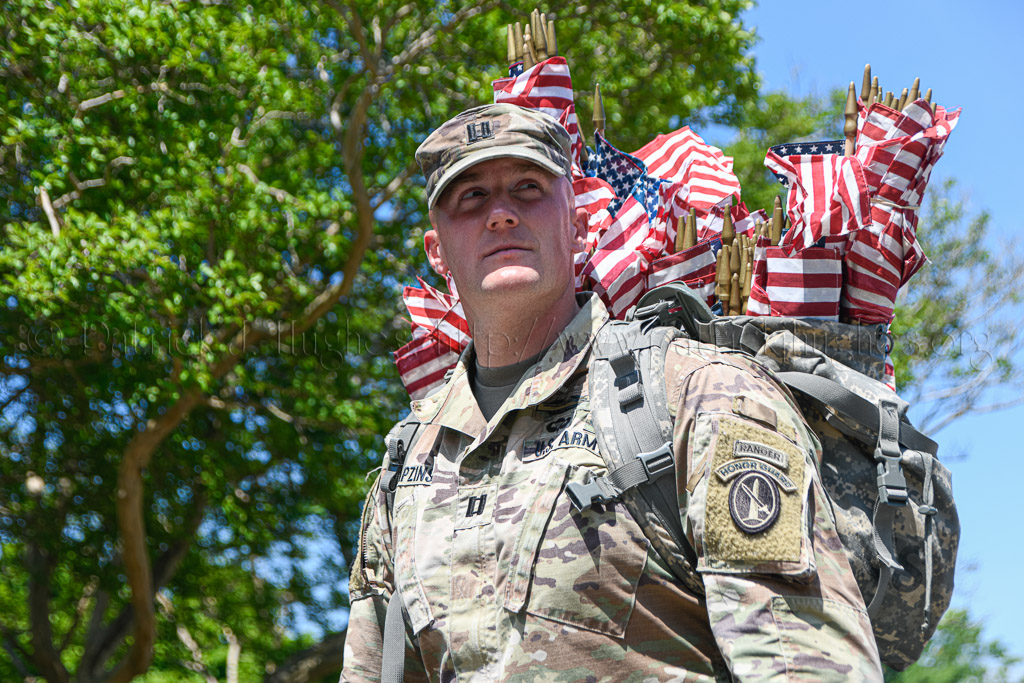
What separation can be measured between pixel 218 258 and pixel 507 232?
6.72 m

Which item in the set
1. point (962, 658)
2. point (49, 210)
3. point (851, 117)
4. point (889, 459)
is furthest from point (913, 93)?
point (962, 658)

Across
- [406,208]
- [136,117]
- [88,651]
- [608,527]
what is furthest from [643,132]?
[608,527]

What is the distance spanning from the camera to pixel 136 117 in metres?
8.23

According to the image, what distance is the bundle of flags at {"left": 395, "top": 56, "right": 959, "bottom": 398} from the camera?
2.69 m

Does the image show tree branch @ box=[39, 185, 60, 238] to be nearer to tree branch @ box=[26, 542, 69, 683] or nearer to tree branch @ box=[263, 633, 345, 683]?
tree branch @ box=[26, 542, 69, 683]

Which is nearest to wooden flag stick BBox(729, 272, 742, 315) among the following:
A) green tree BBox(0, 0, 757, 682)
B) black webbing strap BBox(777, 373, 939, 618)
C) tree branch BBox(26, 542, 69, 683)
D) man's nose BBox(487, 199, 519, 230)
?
black webbing strap BBox(777, 373, 939, 618)

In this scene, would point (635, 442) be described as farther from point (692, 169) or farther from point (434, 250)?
point (692, 169)

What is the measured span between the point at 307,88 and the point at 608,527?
8.45 m

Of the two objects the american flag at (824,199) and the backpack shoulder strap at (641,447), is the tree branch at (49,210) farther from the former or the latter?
the backpack shoulder strap at (641,447)

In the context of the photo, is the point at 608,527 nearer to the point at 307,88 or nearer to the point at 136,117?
the point at 136,117

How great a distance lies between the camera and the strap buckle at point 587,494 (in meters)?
2.05

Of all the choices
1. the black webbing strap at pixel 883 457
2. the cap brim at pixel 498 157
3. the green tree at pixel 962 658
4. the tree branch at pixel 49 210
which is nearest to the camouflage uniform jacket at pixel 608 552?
the black webbing strap at pixel 883 457

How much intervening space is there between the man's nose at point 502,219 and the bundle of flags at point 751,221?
611 millimetres

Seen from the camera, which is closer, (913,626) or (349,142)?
(913,626)
